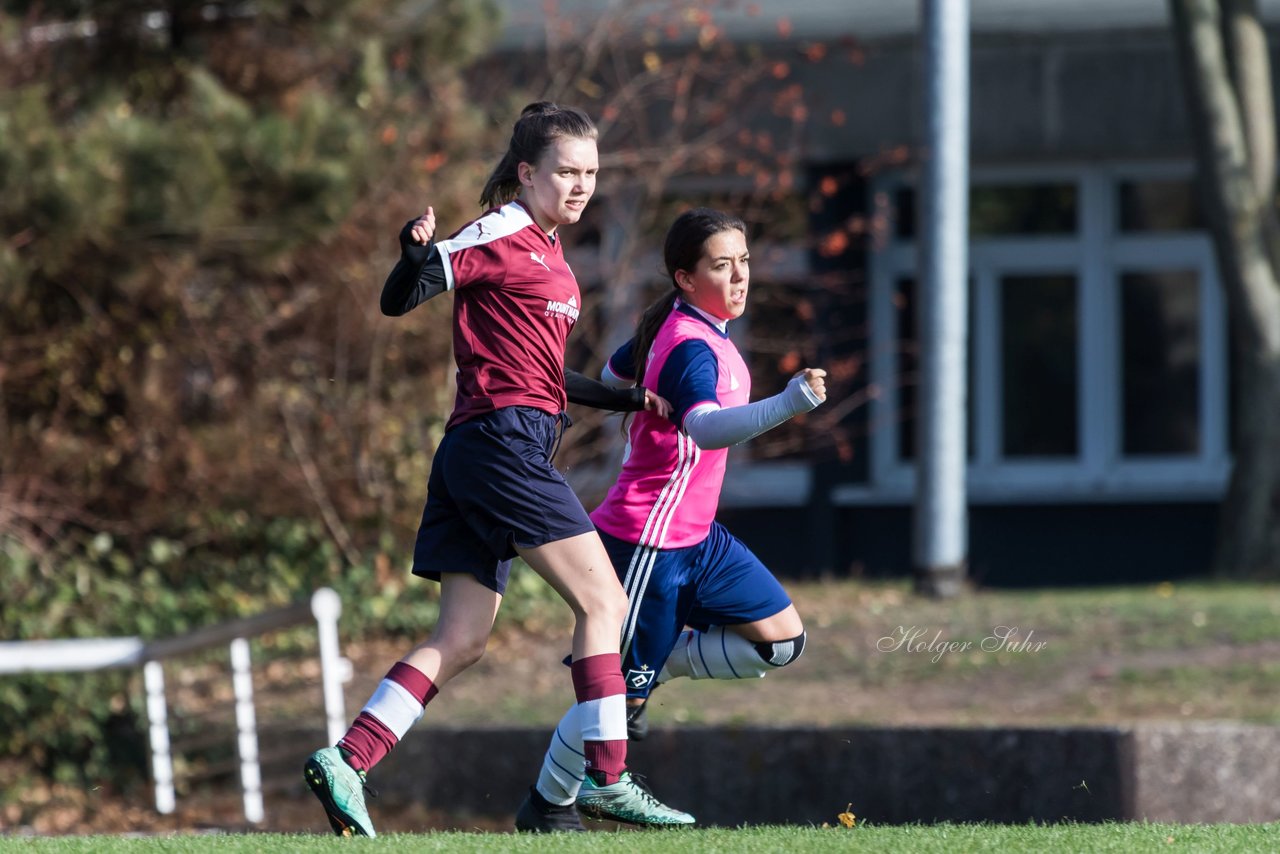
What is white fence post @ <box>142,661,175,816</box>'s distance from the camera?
8906mm

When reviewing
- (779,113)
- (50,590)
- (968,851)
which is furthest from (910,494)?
(968,851)

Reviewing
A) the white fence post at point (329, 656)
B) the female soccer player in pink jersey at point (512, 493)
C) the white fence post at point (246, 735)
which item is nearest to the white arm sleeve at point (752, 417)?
the female soccer player in pink jersey at point (512, 493)

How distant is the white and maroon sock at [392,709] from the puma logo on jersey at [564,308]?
102 cm

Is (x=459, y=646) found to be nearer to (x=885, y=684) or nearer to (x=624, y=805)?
(x=624, y=805)

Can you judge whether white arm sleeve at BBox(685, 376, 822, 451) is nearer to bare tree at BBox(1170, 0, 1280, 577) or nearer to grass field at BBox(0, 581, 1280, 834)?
→ grass field at BBox(0, 581, 1280, 834)

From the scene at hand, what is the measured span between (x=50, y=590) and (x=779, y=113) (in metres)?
6.38

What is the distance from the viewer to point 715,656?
17.5 ft

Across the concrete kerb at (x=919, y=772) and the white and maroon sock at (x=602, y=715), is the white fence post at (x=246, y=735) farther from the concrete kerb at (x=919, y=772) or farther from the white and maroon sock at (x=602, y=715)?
the white and maroon sock at (x=602, y=715)

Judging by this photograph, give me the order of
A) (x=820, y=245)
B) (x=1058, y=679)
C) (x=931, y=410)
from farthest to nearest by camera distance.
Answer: (x=820, y=245), (x=931, y=410), (x=1058, y=679)

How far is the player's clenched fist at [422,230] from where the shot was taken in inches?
174

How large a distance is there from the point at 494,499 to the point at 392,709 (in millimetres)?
634

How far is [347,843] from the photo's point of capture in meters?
4.36

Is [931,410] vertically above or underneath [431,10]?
underneath

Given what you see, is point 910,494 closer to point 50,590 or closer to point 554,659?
point 554,659
